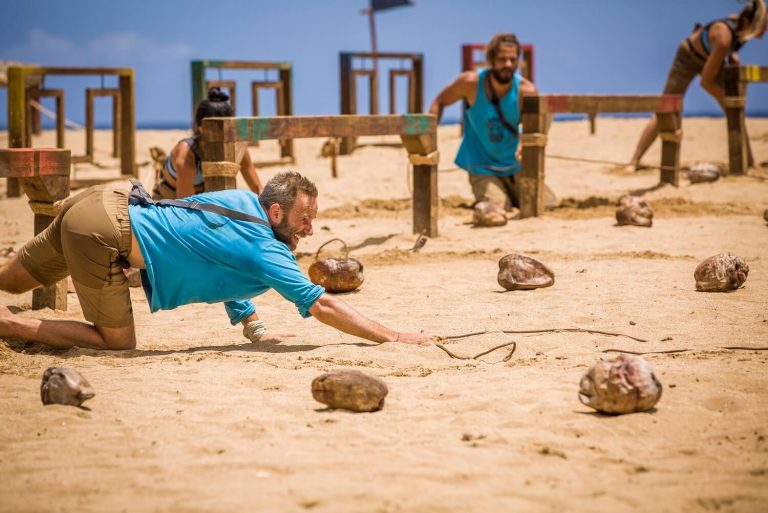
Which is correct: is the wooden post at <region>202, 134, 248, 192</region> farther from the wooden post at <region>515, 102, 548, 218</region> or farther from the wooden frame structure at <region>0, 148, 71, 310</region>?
the wooden post at <region>515, 102, 548, 218</region>

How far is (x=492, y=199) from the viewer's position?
32.6ft

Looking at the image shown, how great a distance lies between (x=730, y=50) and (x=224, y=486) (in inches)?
428

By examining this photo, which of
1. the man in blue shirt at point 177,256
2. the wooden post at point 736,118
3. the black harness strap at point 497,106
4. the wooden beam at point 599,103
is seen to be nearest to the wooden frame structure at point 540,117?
the wooden beam at point 599,103

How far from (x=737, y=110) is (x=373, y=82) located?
8.39 meters

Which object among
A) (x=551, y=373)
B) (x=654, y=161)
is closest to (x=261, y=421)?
(x=551, y=373)

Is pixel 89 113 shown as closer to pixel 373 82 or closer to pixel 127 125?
pixel 127 125

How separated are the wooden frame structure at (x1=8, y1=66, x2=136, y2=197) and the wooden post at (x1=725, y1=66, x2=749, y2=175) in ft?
25.2

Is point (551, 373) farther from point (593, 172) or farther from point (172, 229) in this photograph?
point (593, 172)

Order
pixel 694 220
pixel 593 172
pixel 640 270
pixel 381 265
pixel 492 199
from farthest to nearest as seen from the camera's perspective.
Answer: pixel 593 172
pixel 492 199
pixel 694 220
pixel 381 265
pixel 640 270

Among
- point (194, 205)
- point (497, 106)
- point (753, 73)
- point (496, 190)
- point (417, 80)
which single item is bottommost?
point (194, 205)

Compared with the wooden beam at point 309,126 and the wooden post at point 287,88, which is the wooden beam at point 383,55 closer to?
the wooden post at point 287,88

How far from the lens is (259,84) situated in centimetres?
1638

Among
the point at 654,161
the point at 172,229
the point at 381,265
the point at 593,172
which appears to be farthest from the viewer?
the point at 654,161

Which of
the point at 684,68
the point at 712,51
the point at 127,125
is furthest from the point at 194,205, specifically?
the point at 684,68
